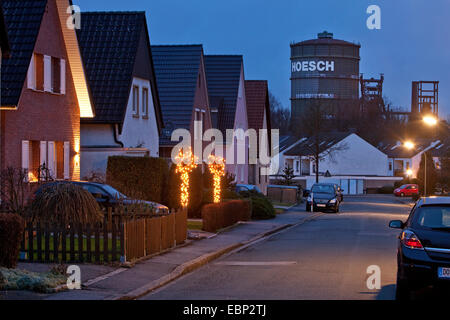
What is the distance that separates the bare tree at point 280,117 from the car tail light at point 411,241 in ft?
381

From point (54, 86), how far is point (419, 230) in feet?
58.9

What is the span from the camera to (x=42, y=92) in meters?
26.1

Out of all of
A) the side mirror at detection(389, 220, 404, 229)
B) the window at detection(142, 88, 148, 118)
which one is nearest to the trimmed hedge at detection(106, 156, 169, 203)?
the window at detection(142, 88, 148, 118)

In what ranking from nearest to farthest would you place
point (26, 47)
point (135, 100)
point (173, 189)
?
1. point (26, 47)
2. point (173, 189)
3. point (135, 100)

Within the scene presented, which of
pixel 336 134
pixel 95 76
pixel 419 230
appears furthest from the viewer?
pixel 336 134

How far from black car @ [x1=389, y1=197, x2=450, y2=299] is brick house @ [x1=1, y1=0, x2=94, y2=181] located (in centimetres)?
1488

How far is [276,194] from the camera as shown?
6166 centimetres

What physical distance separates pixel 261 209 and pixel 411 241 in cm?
2439

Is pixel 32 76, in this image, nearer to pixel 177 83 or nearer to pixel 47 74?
pixel 47 74

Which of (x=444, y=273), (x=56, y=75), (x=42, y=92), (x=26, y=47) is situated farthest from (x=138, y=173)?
(x=444, y=273)

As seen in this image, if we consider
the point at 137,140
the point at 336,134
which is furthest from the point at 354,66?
the point at 137,140

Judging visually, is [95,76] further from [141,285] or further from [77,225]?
[141,285]

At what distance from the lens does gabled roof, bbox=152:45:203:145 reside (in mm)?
41594

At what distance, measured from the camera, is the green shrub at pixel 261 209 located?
36125mm
